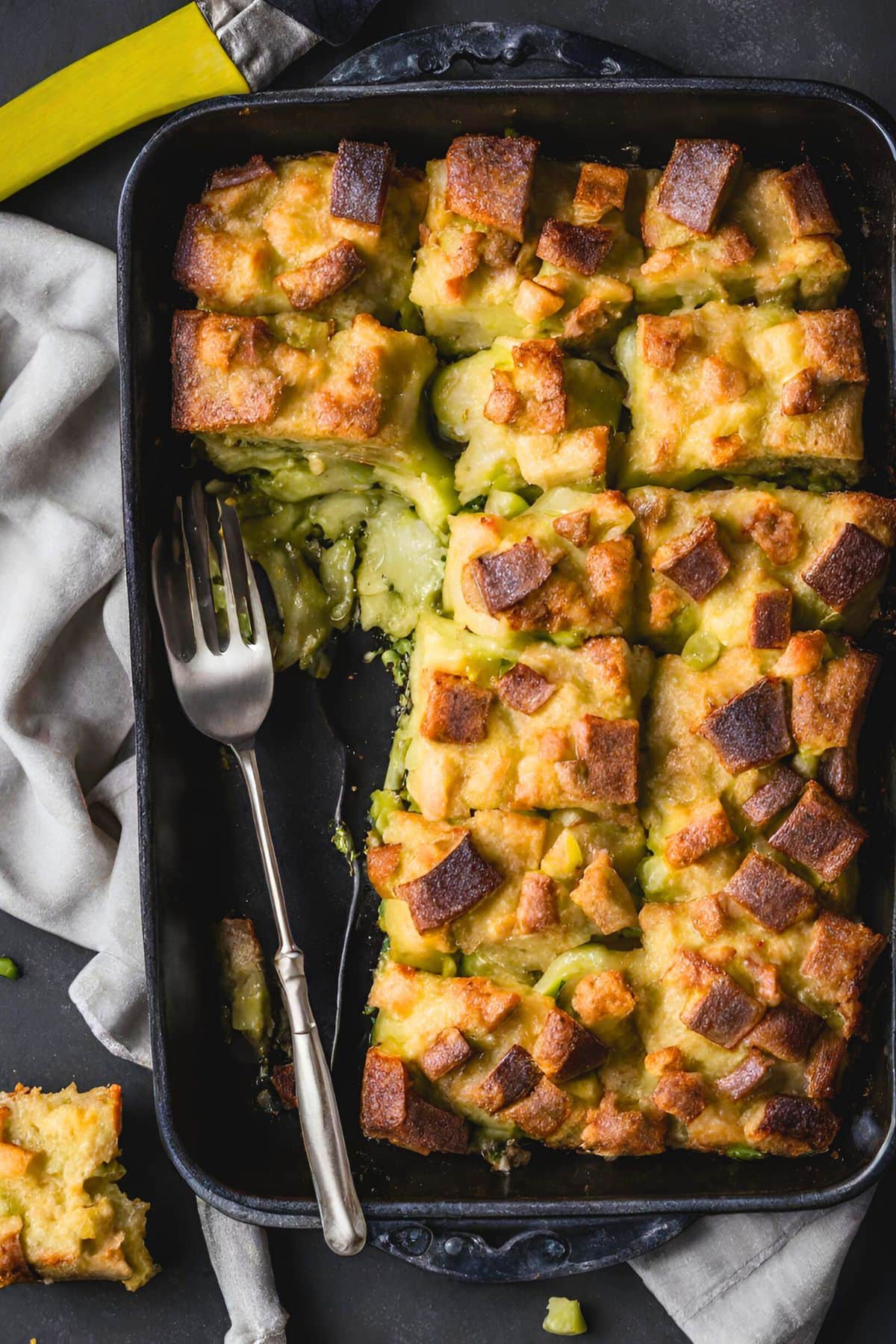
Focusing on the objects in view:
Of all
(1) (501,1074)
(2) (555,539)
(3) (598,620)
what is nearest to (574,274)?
(2) (555,539)

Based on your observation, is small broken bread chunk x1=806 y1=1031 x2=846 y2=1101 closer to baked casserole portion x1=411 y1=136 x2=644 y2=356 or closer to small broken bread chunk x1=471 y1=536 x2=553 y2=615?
small broken bread chunk x1=471 y1=536 x2=553 y2=615

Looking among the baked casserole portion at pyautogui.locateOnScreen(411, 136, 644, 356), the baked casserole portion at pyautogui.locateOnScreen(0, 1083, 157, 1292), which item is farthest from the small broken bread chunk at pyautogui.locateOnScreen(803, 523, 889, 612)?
the baked casserole portion at pyautogui.locateOnScreen(0, 1083, 157, 1292)

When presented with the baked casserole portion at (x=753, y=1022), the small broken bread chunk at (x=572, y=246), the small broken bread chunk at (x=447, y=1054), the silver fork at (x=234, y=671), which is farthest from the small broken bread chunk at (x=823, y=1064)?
the small broken bread chunk at (x=572, y=246)

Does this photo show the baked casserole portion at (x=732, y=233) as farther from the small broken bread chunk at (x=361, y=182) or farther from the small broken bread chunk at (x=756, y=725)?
the small broken bread chunk at (x=756, y=725)

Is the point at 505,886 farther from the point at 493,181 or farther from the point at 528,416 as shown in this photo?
the point at 493,181

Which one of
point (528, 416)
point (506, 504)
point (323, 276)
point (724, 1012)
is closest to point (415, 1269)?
point (724, 1012)
